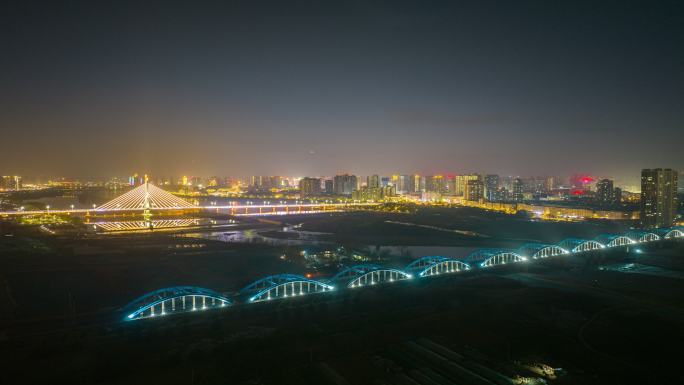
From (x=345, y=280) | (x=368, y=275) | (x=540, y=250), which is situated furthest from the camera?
(x=540, y=250)

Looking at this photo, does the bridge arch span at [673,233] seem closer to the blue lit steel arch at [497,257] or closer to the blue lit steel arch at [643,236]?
the blue lit steel arch at [643,236]

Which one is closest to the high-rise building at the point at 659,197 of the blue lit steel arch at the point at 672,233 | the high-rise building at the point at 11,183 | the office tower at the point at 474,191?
the blue lit steel arch at the point at 672,233

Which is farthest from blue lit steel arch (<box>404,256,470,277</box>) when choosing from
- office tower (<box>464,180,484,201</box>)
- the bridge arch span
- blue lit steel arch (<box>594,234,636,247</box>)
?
office tower (<box>464,180,484,201</box>)

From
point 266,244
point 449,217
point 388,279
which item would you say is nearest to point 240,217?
point 266,244

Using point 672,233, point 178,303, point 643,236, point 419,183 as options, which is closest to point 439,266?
point 178,303

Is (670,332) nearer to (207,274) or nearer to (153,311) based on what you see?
(153,311)

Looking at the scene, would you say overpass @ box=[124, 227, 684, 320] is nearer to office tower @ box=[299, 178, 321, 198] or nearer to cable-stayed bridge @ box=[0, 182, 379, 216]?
cable-stayed bridge @ box=[0, 182, 379, 216]

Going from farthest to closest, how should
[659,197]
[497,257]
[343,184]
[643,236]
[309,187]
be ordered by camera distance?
1. [309,187]
2. [343,184]
3. [659,197]
4. [643,236]
5. [497,257]

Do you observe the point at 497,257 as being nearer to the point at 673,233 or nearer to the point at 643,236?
the point at 643,236
